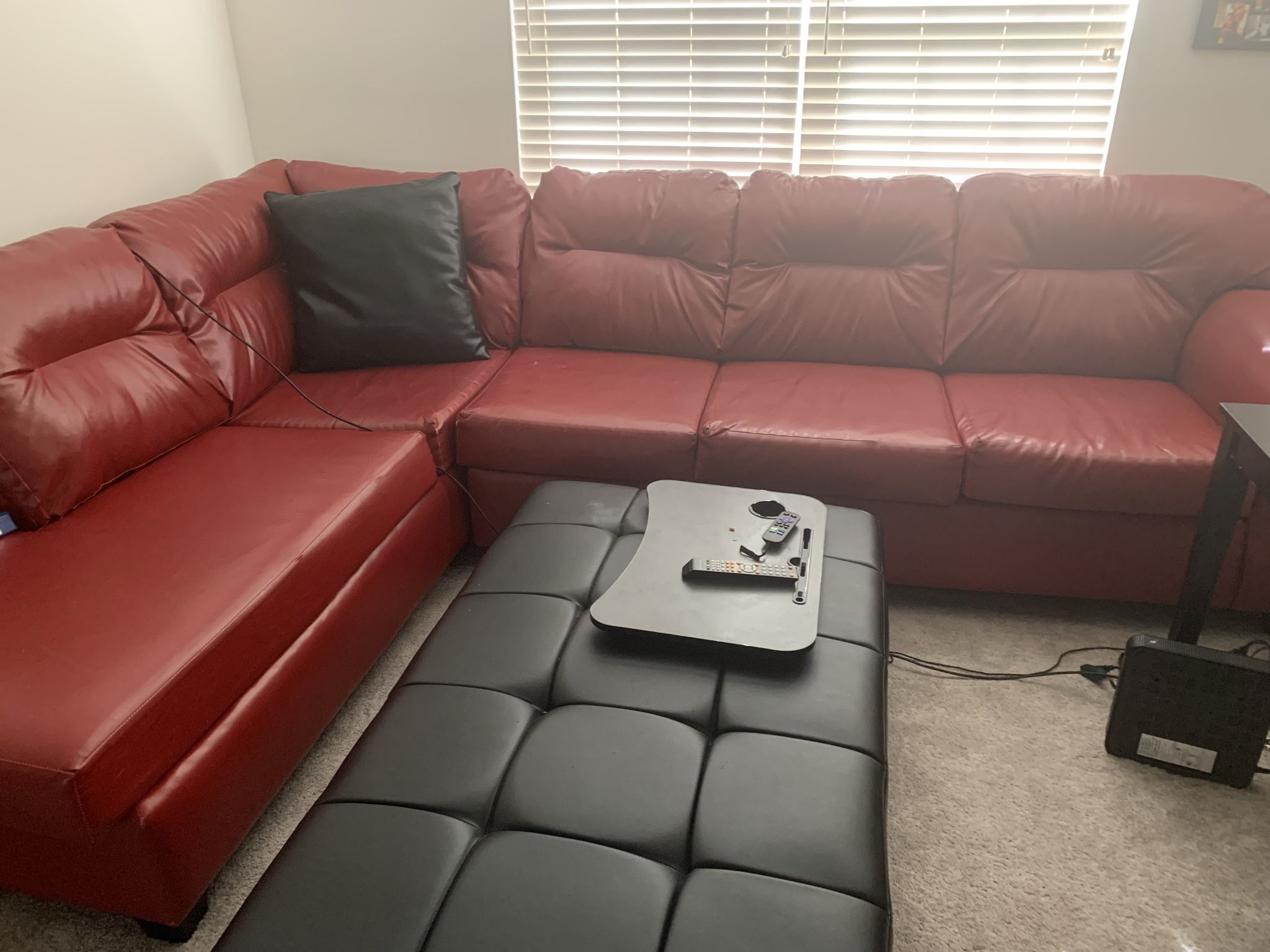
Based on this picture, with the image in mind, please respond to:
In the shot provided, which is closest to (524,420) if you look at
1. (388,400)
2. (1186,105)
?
(388,400)

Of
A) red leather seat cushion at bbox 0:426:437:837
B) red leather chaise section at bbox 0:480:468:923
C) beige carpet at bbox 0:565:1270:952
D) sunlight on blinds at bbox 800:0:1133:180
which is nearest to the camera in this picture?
red leather seat cushion at bbox 0:426:437:837

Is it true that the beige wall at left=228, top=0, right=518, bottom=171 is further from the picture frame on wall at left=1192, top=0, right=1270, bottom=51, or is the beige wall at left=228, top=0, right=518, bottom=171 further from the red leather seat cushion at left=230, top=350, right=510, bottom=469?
the picture frame on wall at left=1192, top=0, right=1270, bottom=51

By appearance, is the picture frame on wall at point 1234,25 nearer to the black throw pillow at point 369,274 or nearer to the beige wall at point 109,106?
the black throw pillow at point 369,274

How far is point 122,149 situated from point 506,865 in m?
2.28

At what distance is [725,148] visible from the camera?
278 centimetres

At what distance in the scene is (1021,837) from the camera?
1.51 metres

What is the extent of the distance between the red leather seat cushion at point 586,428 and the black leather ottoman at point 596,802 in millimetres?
626

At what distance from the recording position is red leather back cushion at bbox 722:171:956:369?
2.38m

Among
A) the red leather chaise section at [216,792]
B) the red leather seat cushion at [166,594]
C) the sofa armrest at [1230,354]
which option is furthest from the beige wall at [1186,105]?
the red leather chaise section at [216,792]

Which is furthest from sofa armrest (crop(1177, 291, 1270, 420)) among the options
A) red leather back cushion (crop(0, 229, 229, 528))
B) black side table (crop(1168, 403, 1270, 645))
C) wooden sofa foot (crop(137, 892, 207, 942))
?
red leather back cushion (crop(0, 229, 229, 528))

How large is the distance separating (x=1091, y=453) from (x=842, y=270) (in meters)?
0.87

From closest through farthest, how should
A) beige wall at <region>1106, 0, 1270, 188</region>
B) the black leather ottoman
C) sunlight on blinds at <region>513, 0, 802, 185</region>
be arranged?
the black leather ottoman, beige wall at <region>1106, 0, 1270, 188</region>, sunlight on blinds at <region>513, 0, 802, 185</region>

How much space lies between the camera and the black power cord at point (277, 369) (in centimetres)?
206

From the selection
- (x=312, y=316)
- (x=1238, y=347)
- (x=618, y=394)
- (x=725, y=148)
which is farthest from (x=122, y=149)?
(x=1238, y=347)
